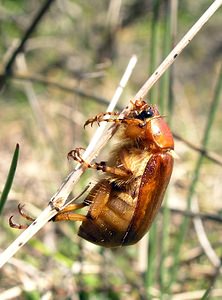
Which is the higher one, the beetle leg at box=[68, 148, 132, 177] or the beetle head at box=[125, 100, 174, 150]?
the beetle head at box=[125, 100, 174, 150]

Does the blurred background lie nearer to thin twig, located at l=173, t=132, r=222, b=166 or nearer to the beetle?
thin twig, located at l=173, t=132, r=222, b=166

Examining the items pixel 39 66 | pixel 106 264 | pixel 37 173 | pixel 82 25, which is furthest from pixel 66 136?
pixel 106 264

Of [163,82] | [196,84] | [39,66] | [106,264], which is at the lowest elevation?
[106,264]

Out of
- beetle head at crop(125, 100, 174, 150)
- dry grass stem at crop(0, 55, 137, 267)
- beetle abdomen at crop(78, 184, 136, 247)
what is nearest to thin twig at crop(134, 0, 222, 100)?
dry grass stem at crop(0, 55, 137, 267)

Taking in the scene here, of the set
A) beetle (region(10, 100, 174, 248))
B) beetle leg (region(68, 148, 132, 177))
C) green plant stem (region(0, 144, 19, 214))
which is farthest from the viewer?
beetle (region(10, 100, 174, 248))

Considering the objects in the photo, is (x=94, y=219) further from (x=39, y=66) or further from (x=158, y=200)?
(x=39, y=66)

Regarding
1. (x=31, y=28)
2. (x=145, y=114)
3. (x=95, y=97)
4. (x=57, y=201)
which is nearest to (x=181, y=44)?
(x=145, y=114)
